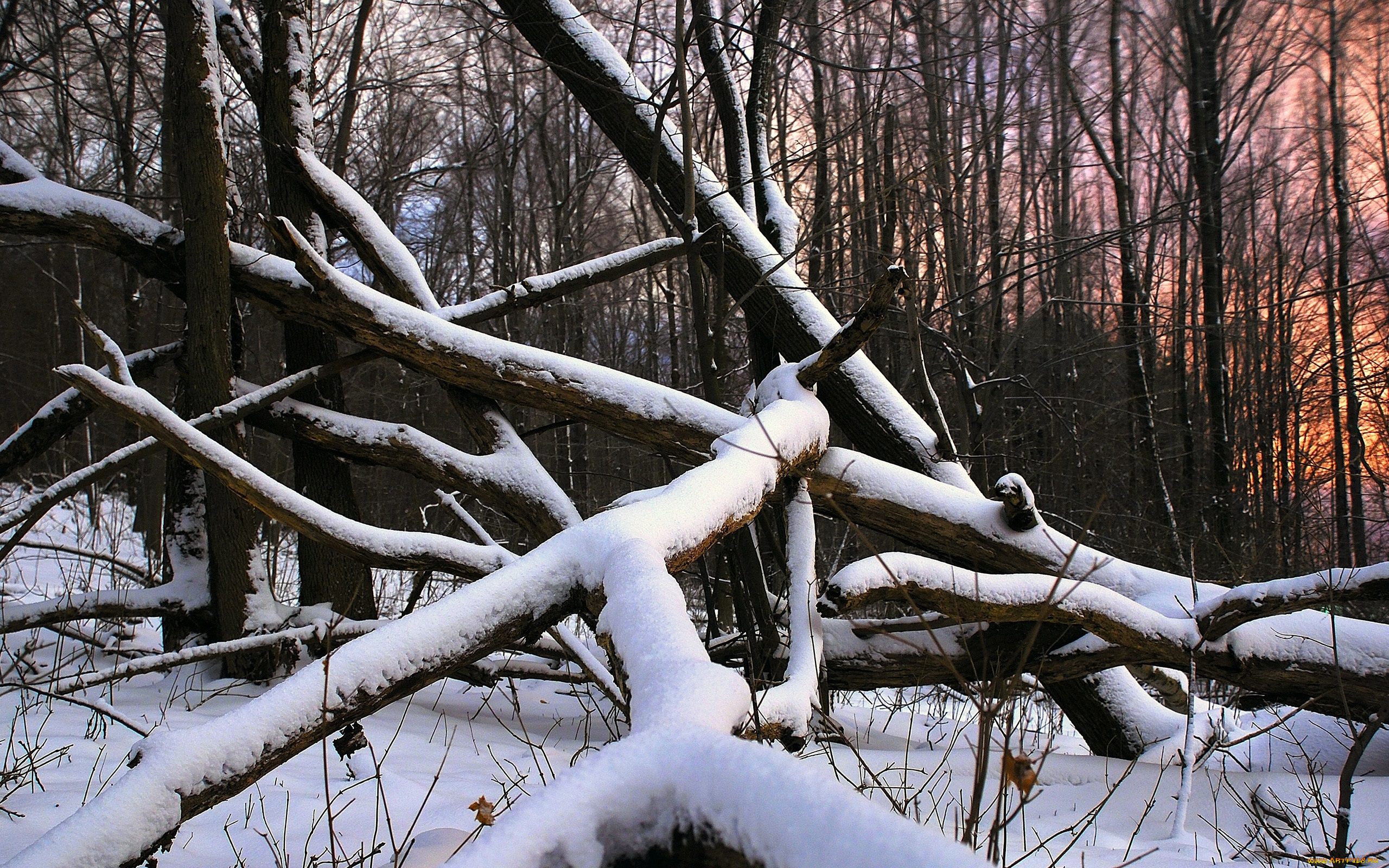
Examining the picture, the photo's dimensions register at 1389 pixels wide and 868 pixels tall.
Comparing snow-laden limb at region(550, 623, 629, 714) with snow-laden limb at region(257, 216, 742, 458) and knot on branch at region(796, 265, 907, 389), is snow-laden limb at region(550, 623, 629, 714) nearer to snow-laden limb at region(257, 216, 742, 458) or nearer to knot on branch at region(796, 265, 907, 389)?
snow-laden limb at region(257, 216, 742, 458)

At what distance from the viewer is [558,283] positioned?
4.24 meters

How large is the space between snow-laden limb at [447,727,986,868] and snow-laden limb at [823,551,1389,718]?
6.13 feet

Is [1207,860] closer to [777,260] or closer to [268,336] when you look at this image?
[777,260]

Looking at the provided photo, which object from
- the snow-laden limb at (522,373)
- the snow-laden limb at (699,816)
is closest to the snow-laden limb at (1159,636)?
the snow-laden limb at (522,373)

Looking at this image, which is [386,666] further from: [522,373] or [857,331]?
[522,373]

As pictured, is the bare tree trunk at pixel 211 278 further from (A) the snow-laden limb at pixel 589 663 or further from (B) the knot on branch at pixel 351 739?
(B) the knot on branch at pixel 351 739

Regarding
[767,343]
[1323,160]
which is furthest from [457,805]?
[1323,160]

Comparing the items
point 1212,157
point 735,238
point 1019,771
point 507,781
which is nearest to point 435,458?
point 507,781

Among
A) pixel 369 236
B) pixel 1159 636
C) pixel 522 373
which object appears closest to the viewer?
pixel 1159 636

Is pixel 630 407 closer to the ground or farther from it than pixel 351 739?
farther from it

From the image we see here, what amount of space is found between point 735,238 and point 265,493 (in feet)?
9.14

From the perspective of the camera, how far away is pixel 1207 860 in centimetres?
220

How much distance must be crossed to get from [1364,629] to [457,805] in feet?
11.1

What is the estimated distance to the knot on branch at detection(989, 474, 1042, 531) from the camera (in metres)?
3.18
